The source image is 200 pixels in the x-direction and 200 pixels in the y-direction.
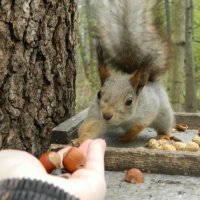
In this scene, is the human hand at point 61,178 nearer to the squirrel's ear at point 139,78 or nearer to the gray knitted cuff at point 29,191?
the gray knitted cuff at point 29,191

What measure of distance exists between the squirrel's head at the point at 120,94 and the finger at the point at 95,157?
0.59m

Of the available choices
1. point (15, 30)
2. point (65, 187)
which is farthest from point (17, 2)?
A: point (65, 187)

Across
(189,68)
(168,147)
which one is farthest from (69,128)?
(189,68)

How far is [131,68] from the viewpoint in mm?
1994

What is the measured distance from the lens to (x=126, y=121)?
194 centimetres

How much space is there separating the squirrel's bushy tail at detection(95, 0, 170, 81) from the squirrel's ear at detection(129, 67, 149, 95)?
39 mm

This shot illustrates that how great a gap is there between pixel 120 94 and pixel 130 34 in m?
0.23

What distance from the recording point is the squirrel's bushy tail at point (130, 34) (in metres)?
1.91

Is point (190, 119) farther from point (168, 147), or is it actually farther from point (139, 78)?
point (168, 147)

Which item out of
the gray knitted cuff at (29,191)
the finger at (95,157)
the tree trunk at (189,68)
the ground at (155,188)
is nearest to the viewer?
the gray knitted cuff at (29,191)

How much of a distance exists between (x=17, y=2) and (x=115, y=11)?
1.68ft

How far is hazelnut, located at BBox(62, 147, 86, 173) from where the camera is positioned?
1.15 m

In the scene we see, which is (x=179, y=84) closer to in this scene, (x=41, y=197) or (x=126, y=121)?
(x=126, y=121)

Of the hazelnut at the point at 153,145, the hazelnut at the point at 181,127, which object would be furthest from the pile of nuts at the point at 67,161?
the hazelnut at the point at 181,127
